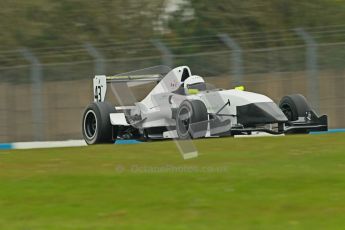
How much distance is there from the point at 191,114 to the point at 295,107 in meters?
2.29

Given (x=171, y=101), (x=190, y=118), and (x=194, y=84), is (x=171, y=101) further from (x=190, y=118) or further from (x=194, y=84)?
(x=190, y=118)

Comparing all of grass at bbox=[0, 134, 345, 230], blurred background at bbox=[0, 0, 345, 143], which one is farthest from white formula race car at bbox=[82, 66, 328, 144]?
blurred background at bbox=[0, 0, 345, 143]

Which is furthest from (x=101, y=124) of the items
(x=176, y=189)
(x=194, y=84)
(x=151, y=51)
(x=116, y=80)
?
(x=176, y=189)

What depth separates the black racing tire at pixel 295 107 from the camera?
16.9 m

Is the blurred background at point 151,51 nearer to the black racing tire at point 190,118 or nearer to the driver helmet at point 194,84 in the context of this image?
the driver helmet at point 194,84

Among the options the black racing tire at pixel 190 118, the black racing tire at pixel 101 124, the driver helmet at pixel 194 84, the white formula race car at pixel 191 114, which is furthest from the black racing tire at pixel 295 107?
the black racing tire at pixel 101 124

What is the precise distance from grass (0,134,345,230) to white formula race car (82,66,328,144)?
2.21 metres

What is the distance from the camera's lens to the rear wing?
1745cm

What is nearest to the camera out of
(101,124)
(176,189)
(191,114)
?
(176,189)

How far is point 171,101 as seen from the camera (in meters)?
16.7

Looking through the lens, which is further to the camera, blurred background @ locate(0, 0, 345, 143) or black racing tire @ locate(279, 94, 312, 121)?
blurred background @ locate(0, 0, 345, 143)

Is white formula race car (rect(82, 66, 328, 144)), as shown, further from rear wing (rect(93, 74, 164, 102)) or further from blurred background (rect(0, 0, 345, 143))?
blurred background (rect(0, 0, 345, 143))

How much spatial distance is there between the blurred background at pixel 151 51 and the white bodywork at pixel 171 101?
341 cm

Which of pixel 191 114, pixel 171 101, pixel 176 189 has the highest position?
pixel 171 101
